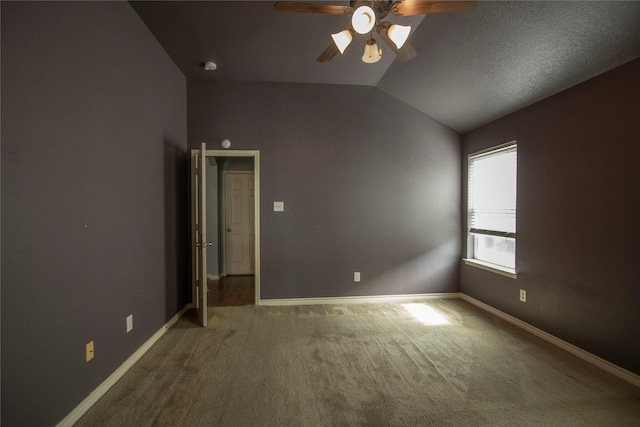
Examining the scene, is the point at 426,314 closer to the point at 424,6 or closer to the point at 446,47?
the point at 446,47

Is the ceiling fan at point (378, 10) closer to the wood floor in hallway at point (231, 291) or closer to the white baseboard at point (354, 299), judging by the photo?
the white baseboard at point (354, 299)

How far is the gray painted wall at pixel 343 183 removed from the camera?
140 inches

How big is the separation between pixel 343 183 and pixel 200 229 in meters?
1.93

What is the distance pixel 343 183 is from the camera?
3.68m

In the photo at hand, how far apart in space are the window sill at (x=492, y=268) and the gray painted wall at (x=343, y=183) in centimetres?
26

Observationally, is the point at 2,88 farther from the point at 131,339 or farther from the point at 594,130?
the point at 594,130

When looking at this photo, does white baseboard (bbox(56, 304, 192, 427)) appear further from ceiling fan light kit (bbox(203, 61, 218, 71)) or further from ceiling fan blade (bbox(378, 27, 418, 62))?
ceiling fan blade (bbox(378, 27, 418, 62))

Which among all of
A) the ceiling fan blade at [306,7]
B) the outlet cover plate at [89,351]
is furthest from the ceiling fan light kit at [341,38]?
the outlet cover plate at [89,351]

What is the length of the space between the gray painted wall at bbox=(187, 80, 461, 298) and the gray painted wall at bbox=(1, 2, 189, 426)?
3.94 feet

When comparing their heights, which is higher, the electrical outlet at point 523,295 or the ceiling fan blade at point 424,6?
the ceiling fan blade at point 424,6

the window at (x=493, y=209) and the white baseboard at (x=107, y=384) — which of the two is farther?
the window at (x=493, y=209)

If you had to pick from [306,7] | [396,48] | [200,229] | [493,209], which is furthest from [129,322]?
[493,209]

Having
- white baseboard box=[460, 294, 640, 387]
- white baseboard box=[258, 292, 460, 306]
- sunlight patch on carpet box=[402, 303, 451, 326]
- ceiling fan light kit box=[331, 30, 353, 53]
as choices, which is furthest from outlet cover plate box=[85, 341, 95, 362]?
white baseboard box=[460, 294, 640, 387]

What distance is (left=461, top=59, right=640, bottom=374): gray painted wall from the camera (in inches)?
78.9
